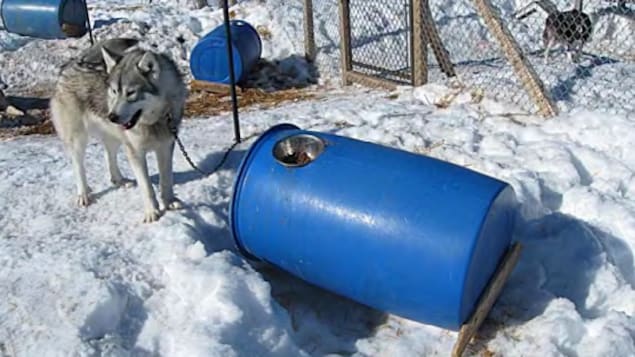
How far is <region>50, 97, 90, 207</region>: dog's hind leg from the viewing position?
411cm

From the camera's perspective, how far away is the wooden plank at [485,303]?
303cm

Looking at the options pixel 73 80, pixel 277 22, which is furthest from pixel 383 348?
pixel 277 22

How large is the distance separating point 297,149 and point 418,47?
3.34 m

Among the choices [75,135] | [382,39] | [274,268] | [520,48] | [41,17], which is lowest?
[274,268]

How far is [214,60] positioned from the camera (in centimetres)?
746

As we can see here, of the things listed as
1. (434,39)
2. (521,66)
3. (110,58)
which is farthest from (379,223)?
(434,39)

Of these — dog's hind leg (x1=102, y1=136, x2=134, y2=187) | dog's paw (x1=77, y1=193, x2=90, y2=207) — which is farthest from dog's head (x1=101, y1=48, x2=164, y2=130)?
dog's paw (x1=77, y1=193, x2=90, y2=207)

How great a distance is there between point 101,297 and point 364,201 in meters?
1.34

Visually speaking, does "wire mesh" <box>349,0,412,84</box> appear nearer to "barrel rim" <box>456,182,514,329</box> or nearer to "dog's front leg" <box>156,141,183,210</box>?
"dog's front leg" <box>156,141,183,210</box>

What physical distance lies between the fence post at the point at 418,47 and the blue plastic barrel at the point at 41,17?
211 inches

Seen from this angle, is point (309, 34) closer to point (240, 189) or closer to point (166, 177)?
point (166, 177)

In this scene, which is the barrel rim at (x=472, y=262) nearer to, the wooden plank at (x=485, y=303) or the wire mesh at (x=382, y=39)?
the wooden plank at (x=485, y=303)

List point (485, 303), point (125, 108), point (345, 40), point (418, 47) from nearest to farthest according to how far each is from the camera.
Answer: point (485, 303) → point (125, 108) → point (418, 47) → point (345, 40)

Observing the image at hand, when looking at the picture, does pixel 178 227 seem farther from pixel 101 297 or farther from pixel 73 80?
pixel 73 80
